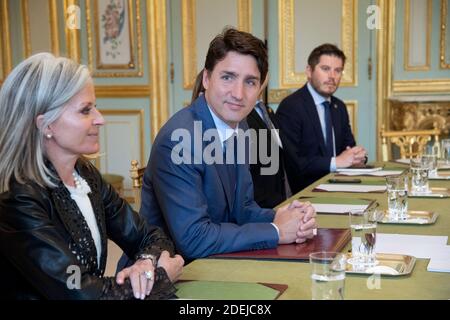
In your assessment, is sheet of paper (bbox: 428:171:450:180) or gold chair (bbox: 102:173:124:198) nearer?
sheet of paper (bbox: 428:171:450:180)

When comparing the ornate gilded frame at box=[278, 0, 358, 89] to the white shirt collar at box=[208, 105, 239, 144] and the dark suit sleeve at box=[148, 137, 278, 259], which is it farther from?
the dark suit sleeve at box=[148, 137, 278, 259]

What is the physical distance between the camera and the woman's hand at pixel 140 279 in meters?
1.41

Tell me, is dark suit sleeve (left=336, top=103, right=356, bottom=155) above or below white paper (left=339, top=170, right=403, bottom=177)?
above

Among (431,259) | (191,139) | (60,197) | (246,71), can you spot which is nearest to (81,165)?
(60,197)

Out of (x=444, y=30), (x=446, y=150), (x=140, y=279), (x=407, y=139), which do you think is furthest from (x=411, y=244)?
(x=444, y=30)

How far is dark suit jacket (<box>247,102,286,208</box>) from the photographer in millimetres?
3129

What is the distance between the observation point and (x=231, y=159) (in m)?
2.13

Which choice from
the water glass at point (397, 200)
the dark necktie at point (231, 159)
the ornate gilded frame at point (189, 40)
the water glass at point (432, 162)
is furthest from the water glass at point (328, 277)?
the ornate gilded frame at point (189, 40)

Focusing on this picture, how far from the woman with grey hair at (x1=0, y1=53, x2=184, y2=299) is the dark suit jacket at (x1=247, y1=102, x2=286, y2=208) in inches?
56.7

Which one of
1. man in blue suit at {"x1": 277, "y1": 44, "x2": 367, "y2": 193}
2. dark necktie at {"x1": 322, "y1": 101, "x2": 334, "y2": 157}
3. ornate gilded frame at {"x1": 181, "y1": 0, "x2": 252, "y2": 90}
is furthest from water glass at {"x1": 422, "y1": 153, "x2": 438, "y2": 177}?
ornate gilded frame at {"x1": 181, "y1": 0, "x2": 252, "y2": 90}

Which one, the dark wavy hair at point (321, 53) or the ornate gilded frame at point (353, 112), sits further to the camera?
the ornate gilded frame at point (353, 112)

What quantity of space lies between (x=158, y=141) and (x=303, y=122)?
78.1 inches

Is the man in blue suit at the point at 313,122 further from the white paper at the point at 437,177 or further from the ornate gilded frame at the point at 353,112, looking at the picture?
the ornate gilded frame at the point at 353,112

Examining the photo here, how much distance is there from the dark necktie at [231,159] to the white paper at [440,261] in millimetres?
698
